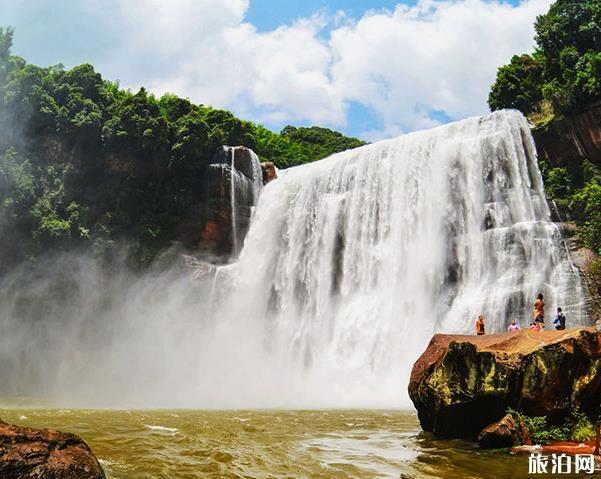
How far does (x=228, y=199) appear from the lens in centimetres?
3130

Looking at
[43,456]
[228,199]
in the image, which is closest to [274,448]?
[43,456]

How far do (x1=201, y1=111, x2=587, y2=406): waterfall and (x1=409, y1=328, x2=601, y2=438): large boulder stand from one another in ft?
28.5

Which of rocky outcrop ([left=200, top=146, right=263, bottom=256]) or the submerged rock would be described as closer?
rocky outcrop ([left=200, top=146, right=263, bottom=256])

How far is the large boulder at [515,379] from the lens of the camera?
8414 millimetres

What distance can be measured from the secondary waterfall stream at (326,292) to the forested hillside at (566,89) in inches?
68.6

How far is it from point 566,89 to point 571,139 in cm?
227

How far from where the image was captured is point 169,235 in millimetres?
31062

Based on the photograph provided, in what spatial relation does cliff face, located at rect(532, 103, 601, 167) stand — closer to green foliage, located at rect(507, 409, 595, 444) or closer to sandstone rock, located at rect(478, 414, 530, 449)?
green foliage, located at rect(507, 409, 595, 444)

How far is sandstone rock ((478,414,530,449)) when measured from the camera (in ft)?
26.3

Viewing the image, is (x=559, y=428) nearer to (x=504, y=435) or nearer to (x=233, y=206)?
(x=504, y=435)

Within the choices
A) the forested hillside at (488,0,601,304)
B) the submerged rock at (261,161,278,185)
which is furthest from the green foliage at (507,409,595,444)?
the submerged rock at (261,161,278,185)

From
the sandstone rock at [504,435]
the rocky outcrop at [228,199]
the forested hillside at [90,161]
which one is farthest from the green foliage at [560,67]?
the sandstone rock at [504,435]

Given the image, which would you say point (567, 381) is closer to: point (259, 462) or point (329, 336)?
point (259, 462)

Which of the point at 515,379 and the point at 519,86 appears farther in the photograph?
the point at 519,86
